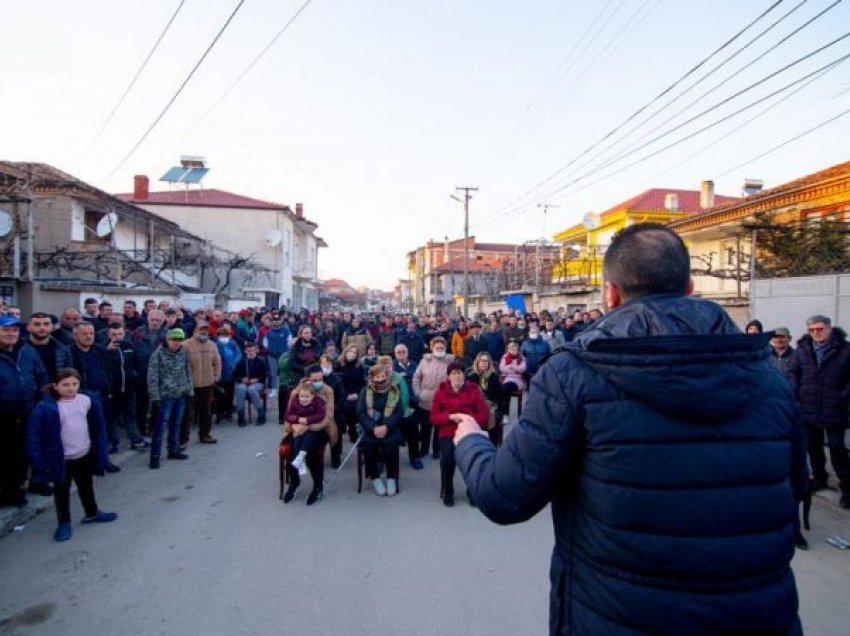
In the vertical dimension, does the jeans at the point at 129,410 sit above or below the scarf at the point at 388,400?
below

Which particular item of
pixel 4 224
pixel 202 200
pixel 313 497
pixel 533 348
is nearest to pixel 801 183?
pixel 533 348

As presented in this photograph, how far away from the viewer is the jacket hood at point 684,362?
135 centimetres

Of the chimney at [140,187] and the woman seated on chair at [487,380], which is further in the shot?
the chimney at [140,187]

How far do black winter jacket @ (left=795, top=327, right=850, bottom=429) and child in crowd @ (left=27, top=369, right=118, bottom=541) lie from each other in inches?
286

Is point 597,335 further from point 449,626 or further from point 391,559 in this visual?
point 391,559

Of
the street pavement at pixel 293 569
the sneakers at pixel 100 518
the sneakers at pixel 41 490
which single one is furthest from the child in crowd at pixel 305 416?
the sneakers at pixel 41 490

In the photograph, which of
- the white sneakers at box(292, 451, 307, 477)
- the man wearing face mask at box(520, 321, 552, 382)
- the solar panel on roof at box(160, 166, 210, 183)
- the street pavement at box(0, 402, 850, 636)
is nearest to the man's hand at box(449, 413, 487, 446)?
the street pavement at box(0, 402, 850, 636)

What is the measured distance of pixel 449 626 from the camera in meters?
3.56

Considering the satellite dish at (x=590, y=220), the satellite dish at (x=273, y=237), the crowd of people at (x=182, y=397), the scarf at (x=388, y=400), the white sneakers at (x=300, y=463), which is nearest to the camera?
the crowd of people at (x=182, y=397)

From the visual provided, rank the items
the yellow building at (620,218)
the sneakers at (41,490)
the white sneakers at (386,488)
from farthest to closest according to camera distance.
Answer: the yellow building at (620,218), the white sneakers at (386,488), the sneakers at (41,490)

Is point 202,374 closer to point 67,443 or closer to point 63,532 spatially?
point 67,443

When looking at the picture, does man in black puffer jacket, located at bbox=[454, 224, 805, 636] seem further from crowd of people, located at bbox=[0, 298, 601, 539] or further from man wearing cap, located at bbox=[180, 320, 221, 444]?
man wearing cap, located at bbox=[180, 320, 221, 444]

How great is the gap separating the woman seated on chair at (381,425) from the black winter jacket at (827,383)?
455 centimetres

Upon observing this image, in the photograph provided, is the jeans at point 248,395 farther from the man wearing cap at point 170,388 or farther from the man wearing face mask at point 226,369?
the man wearing cap at point 170,388
